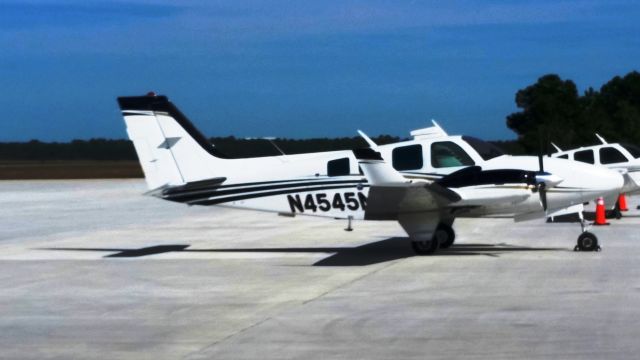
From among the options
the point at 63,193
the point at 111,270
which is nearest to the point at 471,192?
the point at 111,270

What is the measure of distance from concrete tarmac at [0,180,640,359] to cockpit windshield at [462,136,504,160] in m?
1.71

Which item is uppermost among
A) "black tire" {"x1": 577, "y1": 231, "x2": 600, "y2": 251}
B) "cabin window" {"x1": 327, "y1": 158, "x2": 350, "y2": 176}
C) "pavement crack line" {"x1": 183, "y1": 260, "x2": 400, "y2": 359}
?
"cabin window" {"x1": 327, "y1": 158, "x2": 350, "y2": 176}

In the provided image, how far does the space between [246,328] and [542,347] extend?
3.14m

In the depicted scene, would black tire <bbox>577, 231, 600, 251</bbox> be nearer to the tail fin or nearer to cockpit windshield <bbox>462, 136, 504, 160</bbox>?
cockpit windshield <bbox>462, 136, 504, 160</bbox>

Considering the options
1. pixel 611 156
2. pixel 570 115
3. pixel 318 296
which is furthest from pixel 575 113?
pixel 318 296

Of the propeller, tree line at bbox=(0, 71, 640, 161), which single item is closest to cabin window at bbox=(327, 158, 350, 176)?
the propeller

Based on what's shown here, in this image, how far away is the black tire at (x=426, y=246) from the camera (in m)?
19.7

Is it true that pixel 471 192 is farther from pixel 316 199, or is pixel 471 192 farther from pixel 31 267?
pixel 31 267

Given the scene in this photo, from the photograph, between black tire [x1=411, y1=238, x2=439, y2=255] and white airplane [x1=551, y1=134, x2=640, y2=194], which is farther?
white airplane [x1=551, y1=134, x2=640, y2=194]

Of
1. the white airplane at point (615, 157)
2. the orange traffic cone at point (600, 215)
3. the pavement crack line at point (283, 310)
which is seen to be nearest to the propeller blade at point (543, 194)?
the pavement crack line at point (283, 310)

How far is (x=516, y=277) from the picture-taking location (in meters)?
16.2

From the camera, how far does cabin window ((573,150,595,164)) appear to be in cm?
2927

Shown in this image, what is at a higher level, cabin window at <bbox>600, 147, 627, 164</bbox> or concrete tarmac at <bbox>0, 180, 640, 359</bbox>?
cabin window at <bbox>600, 147, 627, 164</bbox>

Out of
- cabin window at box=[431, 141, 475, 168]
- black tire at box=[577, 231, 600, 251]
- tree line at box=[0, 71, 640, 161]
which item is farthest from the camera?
tree line at box=[0, 71, 640, 161]
